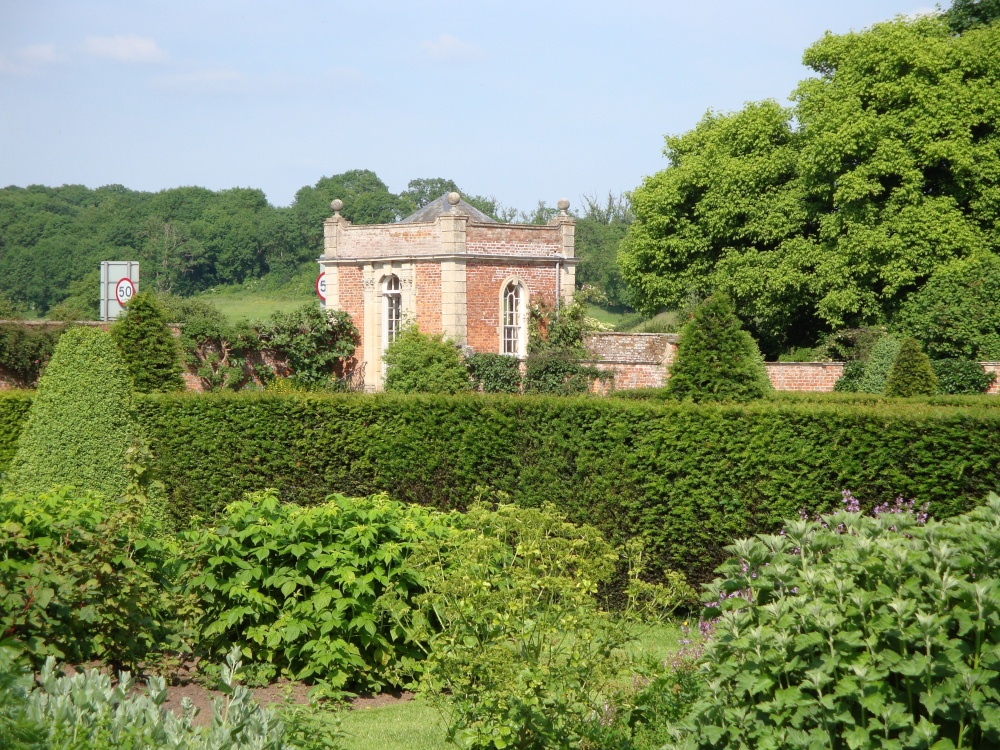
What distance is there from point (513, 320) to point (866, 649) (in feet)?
94.5

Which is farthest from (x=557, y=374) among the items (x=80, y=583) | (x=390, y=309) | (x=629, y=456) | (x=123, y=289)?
(x=80, y=583)

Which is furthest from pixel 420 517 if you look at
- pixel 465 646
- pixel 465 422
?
pixel 465 422

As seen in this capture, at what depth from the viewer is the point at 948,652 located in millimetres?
3762

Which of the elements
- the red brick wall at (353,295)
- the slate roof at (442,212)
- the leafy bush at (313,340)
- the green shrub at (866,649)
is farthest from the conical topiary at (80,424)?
the red brick wall at (353,295)

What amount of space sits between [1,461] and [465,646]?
11493 mm

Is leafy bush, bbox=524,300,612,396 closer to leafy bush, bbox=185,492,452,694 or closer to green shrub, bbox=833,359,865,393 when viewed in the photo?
green shrub, bbox=833,359,865,393

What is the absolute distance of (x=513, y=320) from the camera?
32.6 m

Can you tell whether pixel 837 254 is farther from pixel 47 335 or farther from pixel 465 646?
pixel 465 646

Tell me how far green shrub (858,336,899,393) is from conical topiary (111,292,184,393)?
1848cm

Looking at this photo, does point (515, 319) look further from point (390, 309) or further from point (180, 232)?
point (180, 232)

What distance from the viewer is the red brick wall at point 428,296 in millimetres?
31781

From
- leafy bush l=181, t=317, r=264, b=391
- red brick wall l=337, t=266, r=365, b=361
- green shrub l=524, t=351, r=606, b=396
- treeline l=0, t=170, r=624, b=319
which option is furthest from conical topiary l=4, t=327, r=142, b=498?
treeline l=0, t=170, r=624, b=319

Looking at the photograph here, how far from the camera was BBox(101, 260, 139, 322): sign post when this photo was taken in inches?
880

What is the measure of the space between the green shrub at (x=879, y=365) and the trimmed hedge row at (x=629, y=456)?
18.9 meters
